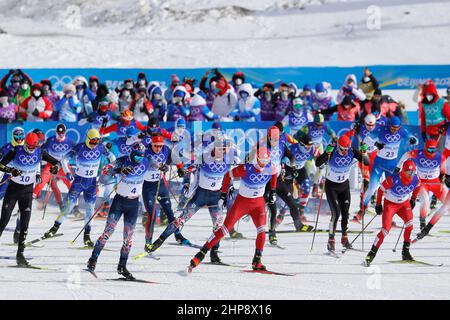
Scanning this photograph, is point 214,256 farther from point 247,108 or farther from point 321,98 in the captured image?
point 321,98

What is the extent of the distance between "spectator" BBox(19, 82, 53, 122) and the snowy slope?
936 cm

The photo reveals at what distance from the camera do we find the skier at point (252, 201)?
42.5 feet

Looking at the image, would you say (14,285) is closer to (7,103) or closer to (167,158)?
(167,158)

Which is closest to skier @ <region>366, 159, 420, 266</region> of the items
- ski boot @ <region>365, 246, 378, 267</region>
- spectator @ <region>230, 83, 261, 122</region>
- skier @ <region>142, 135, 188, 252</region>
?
ski boot @ <region>365, 246, 378, 267</region>

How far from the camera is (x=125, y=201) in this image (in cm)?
1284

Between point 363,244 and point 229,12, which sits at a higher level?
point 229,12

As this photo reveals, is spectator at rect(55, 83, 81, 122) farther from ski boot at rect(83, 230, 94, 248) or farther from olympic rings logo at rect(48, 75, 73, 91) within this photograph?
ski boot at rect(83, 230, 94, 248)

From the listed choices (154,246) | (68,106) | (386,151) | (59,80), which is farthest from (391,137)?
(59,80)

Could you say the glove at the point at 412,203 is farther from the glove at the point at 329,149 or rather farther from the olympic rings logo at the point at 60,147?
the olympic rings logo at the point at 60,147

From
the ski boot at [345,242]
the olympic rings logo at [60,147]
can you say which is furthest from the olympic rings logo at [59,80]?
the ski boot at [345,242]

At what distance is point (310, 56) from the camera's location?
31.2 meters

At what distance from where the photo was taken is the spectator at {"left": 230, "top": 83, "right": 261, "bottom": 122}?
72.0 feet

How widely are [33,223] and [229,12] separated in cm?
1980

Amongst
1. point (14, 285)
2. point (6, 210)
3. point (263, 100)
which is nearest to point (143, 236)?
point (6, 210)
